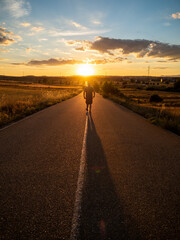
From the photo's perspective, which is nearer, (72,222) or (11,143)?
(72,222)

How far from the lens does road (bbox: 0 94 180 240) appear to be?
7.90 ft

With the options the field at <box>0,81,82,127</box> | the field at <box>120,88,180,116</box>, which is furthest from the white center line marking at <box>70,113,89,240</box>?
the field at <box>120,88,180,116</box>

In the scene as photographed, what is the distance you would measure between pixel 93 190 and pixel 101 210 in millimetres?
577

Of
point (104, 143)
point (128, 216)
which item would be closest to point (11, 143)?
point (104, 143)

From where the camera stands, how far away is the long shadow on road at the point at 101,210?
2.32 meters

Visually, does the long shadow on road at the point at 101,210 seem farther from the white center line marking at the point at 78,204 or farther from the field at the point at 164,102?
the field at the point at 164,102

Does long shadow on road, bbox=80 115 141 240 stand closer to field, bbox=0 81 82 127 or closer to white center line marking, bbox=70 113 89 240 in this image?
white center line marking, bbox=70 113 89 240

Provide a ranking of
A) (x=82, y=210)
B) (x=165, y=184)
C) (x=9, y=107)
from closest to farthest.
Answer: (x=82, y=210) → (x=165, y=184) → (x=9, y=107)

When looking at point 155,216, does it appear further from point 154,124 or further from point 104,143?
point 154,124

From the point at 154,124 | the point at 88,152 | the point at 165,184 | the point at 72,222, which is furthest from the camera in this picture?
the point at 154,124

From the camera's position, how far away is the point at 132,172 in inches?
161

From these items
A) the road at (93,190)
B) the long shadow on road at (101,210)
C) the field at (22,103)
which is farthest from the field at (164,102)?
the long shadow on road at (101,210)

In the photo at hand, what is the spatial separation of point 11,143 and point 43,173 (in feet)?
9.11

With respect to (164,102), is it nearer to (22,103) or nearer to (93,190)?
(22,103)
